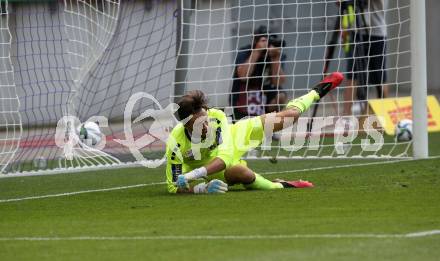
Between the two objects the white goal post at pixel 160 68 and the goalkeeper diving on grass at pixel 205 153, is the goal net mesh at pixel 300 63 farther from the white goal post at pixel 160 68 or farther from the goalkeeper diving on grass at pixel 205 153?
the goalkeeper diving on grass at pixel 205 153

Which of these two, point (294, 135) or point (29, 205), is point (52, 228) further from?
point (294, 135)

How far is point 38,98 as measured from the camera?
15836 mm

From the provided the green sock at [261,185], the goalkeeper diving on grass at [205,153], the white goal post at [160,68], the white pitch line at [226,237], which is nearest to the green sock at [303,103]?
the goalkeeper diving on grass at [205,153]

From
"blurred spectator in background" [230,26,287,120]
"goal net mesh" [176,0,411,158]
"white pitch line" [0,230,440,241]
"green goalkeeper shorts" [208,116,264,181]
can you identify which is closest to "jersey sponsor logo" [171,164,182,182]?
"green goalkeeper shorts" [208,116,264,181]

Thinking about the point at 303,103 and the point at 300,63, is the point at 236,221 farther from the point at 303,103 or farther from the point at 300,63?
the point at 300,63

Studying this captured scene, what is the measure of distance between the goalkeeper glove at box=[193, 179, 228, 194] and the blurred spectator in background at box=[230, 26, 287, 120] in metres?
4.57

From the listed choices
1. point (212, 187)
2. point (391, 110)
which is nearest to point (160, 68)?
point (391, 110)

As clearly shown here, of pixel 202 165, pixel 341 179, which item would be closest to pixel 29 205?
pixel 202 165

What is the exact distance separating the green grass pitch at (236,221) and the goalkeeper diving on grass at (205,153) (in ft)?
0.56

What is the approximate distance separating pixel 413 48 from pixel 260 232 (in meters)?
6.10

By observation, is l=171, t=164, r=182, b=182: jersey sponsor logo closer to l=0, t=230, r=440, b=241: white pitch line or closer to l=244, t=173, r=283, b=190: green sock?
l=244, t=173, r=283, b=190: green sock

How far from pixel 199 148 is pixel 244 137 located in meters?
0.58

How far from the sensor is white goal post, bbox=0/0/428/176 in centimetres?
1405

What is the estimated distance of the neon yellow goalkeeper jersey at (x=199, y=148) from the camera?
32.9 feet
